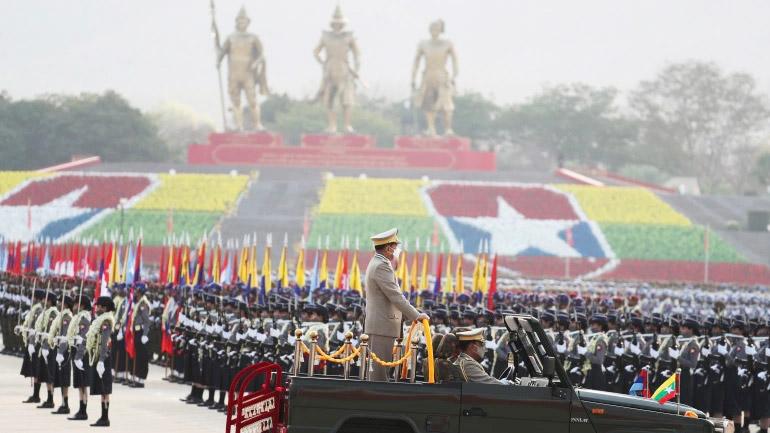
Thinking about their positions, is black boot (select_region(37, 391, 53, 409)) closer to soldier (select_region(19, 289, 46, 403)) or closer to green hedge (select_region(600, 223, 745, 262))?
soldier (select_region(19, 289, 46, 403))

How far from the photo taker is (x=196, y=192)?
61.2 meters

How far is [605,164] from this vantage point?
104 m

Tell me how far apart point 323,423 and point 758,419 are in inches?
345

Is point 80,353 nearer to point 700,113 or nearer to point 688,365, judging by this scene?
point 688,365

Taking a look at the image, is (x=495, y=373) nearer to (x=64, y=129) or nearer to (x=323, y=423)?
(x=323, y=423)

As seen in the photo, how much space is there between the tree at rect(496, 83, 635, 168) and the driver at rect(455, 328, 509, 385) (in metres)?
92.3

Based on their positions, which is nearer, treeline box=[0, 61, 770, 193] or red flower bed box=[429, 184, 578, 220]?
red flower bed box=[429, 184, 578, 220]

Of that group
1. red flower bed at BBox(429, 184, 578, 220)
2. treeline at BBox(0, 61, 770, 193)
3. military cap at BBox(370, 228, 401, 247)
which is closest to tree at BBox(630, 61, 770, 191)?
treeline at BBox(0, 61, 770, 193)

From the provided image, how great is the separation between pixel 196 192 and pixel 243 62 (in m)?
11.1

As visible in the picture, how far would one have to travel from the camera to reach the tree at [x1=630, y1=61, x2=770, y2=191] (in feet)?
362

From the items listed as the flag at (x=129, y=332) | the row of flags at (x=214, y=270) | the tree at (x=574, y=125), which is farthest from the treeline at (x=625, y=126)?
the flag at (x=129, y=332)

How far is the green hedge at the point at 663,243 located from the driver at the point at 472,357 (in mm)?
45314

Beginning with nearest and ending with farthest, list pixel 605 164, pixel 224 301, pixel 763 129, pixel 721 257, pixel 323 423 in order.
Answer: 1. pixel 323 423
2. pixel 224 301
3. pixel 721 257
4. pixel 605 164
5. pixel 763 129

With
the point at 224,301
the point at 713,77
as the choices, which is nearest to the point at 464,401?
the point at 224,301
